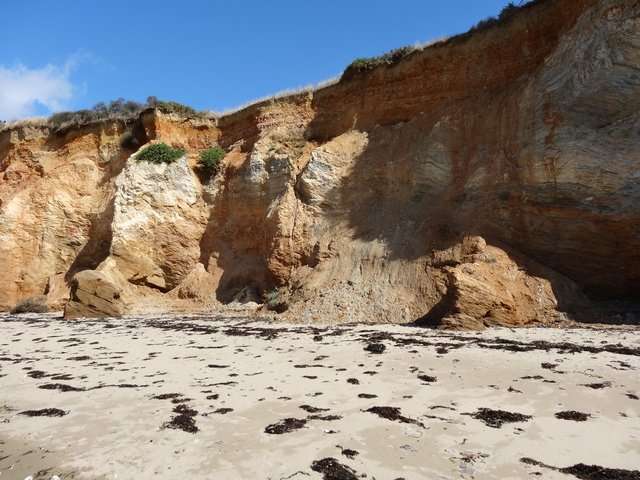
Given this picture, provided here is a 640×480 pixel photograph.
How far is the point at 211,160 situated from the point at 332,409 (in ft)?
60.6

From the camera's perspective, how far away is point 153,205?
2100 centimetres

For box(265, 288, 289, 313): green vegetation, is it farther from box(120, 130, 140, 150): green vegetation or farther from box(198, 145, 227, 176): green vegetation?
box(120, 130, 140, 150): green vegetation

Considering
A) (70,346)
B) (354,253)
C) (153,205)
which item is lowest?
(70,346)

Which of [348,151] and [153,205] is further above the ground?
[348,151]

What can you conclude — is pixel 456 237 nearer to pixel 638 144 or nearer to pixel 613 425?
pixel 638 144

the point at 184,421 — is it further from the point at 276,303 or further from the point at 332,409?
the point at 276,303

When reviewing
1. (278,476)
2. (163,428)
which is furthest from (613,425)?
(163,428)

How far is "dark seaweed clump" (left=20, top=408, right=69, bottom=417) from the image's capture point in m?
5.07

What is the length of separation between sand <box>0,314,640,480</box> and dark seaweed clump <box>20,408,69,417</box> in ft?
0.10

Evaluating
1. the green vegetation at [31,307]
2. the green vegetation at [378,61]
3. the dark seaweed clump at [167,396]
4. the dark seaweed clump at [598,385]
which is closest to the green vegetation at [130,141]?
the green vegetation at [31,307]

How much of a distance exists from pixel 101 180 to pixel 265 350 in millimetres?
19108

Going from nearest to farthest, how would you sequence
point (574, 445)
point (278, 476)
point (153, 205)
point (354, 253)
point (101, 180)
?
point (278, 476), point (574, 445), point (354, 253), point (153, 205), point (101, 180)

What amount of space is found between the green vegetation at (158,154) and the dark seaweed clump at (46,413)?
17676 millimetres

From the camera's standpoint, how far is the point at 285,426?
458 cm
